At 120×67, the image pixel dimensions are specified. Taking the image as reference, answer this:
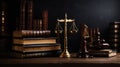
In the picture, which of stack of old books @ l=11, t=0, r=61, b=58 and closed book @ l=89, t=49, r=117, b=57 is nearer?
stack of old books @ l=11, t=0, r=61, b=58

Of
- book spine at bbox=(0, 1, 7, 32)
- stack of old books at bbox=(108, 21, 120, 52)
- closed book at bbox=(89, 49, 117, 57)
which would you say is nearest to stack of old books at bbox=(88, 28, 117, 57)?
closed book at bbox=(89, 49, 117, 57)

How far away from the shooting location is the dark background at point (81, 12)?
8.70 feet

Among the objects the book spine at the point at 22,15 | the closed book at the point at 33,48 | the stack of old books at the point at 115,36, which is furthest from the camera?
the stack of old books at the point at 115,36

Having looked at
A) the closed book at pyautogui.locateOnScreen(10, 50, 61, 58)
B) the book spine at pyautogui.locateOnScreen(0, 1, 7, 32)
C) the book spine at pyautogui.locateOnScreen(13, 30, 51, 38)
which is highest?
the book spine at pyautogui.locateOnScreen(0, 1, 7, 32)

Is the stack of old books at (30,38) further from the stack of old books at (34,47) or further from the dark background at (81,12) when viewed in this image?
the dark background at (81,12)

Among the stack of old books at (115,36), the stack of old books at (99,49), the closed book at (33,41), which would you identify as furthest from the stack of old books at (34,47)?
the stack of old books at (115,36)

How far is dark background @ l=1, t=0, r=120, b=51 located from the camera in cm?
265

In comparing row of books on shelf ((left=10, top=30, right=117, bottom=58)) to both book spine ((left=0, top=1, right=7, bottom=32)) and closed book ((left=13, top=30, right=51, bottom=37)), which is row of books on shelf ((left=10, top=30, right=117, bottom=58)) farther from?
book spine ((left=0, top=1, right=7, bottom=32))

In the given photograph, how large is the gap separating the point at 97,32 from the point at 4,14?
0.89m

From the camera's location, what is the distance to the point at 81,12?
8.99 feet

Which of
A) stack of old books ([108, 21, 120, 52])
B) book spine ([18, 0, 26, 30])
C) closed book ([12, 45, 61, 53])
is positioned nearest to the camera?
closed book ([12, 45, 61, 53])

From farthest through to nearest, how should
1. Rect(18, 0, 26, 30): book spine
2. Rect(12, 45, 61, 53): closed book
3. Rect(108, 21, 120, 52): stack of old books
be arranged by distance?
Rect(108, 21, 120, 52): stack of old books, Rect(18, 0, 26, 30): book spine, Rect(12, 45, 61, 53): closed book
